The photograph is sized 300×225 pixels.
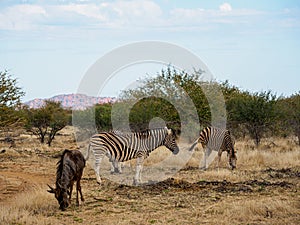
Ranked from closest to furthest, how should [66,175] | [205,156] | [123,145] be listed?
1. [66,175]
2. [123,145]
3. [205,156]

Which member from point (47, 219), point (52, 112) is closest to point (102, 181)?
point (47, 219)

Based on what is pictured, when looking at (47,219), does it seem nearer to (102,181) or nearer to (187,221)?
(187,221)

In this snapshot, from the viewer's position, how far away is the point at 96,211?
35.9 ft

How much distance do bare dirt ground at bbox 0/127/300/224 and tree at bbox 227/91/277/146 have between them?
849cm

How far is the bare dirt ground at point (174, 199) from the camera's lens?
9.93m

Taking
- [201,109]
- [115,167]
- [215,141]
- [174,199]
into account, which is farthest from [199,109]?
[174,199]

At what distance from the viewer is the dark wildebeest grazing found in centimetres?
1090

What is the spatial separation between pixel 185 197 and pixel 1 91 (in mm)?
13164

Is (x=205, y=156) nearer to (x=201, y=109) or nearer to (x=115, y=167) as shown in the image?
(x=115, y=167)

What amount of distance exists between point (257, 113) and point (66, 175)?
58.2 feet

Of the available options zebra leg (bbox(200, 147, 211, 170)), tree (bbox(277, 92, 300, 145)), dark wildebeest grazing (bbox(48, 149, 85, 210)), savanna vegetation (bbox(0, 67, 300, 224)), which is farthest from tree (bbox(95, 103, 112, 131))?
dark wildebeest grazing (bbox(48, 149, 85, 210))

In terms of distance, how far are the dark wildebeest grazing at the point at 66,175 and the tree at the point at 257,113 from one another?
16553 mm

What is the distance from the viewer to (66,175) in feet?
36.6

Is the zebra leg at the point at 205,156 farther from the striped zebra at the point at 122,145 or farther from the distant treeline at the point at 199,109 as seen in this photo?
the distant treeline at the point at 199,109
